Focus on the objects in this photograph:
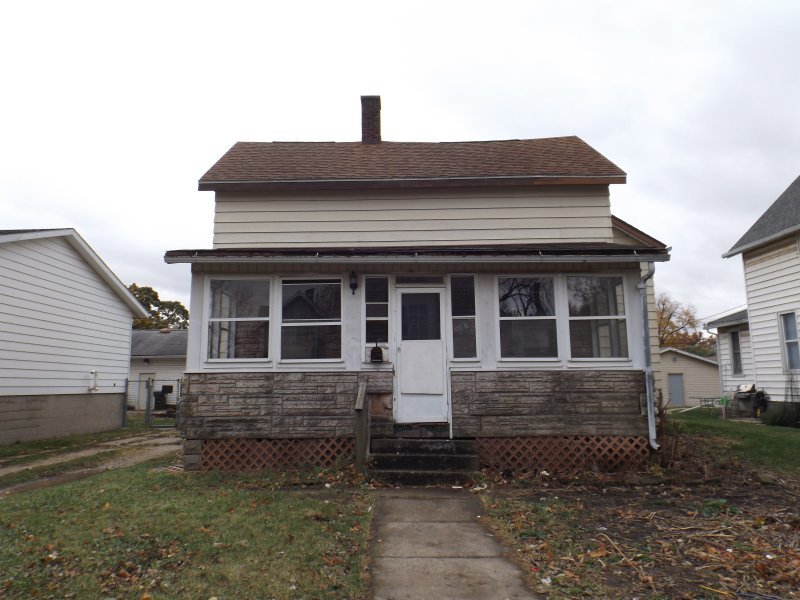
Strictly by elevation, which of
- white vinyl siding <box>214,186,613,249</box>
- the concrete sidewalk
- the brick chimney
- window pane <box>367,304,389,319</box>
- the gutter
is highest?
the brick chimney

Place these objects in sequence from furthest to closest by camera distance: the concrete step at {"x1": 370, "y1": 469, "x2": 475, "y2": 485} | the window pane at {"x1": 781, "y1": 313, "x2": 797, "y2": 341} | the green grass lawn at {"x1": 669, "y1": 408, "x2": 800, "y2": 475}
Answer: the window pane at {"x1": 781, "y1": 313, "x2": 797, "y2": 341}
the green grass lawn at {"x1": 669, "y1": 408, "x2": 800, "y2": 475}
the concrete step at {"x1": 370, "y1": 469, "x2": 475, "y2": 485}

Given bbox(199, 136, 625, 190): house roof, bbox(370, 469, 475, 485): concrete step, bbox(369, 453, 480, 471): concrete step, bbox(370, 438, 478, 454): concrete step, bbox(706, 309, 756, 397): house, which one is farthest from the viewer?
bbox(706, 309, 756, 397): house

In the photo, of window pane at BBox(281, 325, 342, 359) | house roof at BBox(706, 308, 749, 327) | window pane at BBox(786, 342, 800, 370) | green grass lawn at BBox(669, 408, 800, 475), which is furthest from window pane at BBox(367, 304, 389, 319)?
house roof at BBox(706, 308, 749, 327)

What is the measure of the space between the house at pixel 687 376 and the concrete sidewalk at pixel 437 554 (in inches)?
1201

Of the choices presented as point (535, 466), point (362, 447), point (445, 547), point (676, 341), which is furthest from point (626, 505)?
point (676, 341)

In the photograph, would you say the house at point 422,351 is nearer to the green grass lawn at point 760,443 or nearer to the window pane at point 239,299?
the window pane at point 239,299

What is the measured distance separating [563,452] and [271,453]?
177 inches

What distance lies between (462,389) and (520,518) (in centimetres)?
293

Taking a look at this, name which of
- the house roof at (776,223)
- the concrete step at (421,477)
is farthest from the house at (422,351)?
the house roof at (776,223)

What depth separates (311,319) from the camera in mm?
8945

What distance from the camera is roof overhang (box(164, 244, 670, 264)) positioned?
8438mm

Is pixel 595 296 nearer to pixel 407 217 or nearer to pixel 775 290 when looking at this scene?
pixel 407 217

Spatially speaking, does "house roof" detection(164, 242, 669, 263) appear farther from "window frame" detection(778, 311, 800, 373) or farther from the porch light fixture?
"window frame" detection(778, 311, 800, 373)

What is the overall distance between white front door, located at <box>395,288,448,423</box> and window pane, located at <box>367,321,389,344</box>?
21cm
